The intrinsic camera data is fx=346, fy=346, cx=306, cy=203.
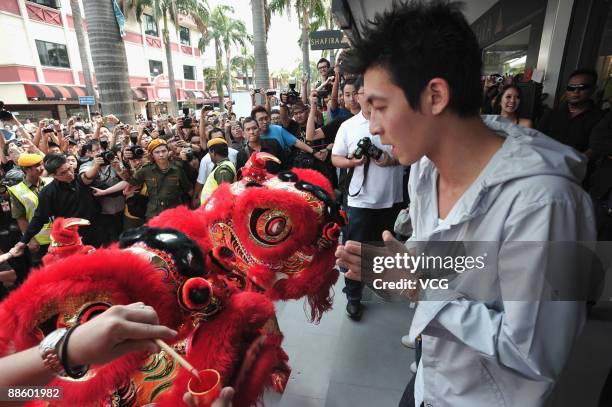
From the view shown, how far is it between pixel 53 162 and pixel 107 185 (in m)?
0.61

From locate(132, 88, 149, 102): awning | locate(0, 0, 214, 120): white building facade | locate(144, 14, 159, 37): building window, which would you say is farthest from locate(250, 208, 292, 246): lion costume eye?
locate(144, 14, 159, 37): building window

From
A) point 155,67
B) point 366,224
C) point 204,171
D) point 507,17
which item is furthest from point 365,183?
point 155,67

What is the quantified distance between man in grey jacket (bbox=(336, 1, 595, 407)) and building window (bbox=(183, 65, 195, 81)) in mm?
33083

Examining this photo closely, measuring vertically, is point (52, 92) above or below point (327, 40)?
below

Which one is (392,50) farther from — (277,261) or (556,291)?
(277,261)

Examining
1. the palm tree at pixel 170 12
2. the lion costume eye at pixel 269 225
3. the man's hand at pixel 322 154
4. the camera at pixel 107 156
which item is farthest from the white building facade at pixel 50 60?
the lion costume eye at pixel 269 225

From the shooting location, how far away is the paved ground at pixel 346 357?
217cm

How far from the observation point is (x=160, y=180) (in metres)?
3.92

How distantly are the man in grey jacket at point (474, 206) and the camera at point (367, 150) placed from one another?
140 centimetres

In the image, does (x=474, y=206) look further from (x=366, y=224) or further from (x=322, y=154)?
(x=322, y=154)

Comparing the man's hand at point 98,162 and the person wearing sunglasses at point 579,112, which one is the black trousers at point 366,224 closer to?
the person wearing sunglasses at point 579,112

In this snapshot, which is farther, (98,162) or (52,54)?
(52,54)

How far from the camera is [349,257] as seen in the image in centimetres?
110

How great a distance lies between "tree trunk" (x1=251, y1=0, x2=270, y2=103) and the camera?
9.03m
